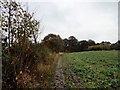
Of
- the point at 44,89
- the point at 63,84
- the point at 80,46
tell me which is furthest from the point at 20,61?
the point at 80,46

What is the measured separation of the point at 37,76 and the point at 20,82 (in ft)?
12.1

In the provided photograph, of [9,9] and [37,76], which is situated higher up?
[9,9]

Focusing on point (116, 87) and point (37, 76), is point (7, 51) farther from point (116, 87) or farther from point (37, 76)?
point (116, 87)

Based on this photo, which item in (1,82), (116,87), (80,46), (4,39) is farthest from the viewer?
(80,46)

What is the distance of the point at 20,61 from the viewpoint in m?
13.5

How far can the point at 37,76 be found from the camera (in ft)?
55.9

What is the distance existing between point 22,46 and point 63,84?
3939mm

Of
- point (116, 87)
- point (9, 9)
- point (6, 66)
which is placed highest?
point (9, 9)

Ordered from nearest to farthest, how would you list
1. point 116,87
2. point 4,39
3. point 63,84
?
point 4,39 → point 116,87 → point 63,84

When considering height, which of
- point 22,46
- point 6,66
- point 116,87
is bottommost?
point 116,87

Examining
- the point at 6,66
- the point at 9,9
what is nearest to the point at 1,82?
the point at 6,66

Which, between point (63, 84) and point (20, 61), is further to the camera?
point (63, 84)

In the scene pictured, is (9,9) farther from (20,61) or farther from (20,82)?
(20,82)

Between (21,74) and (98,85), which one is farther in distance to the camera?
(98,85)
